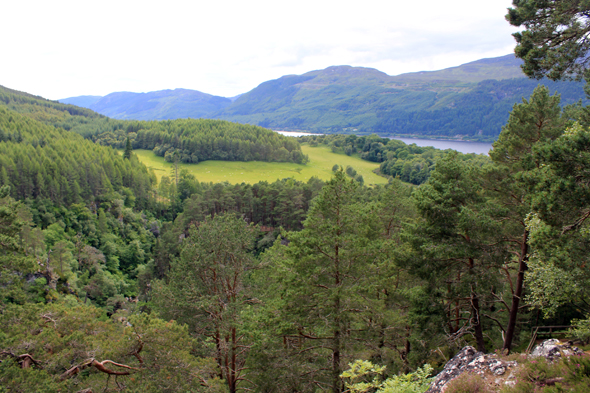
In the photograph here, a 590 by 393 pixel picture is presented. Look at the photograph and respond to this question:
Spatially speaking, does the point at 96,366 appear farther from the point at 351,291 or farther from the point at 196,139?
the point at 196,139

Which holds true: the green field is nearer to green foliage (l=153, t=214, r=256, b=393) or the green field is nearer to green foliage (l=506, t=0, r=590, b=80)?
green foliage (l=153, t=214, r=256, b=393)

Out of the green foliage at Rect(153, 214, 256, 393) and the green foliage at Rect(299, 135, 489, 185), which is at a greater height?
the green foliage at Rect(299, 135, 489, 185)

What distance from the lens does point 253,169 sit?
3903 inches

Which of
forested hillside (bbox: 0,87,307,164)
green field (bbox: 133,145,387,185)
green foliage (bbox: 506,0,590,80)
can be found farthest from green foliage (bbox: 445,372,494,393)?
forested hillside (bbox: 0,87,307,164)

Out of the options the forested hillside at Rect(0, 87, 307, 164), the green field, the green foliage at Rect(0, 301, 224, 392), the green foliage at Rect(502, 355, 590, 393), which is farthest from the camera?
the forested hillside at Rect(0, 87, 307, 164)

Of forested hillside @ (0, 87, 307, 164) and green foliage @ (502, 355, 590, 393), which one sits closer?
green foliage @ (502, 355, 590, 393)

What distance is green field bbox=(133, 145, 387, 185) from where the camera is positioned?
292ft

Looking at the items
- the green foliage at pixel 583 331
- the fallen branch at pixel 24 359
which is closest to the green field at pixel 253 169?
the fallen branch at pixel 24 359

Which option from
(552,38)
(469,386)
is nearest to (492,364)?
(469,386)

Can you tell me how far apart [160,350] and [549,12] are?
556 inches

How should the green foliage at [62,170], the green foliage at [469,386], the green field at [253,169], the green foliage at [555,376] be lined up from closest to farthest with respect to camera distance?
the green foliage at [555,376], the green foliage at [469,386], the green foliage at [62,170], the green field at [253,169]

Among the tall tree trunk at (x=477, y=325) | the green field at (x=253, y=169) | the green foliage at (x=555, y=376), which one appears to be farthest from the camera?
the green field at (x=253, y=169)

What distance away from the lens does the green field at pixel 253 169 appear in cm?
8900

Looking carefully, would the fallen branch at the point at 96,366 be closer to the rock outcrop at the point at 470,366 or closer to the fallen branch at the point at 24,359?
the fallen branch at the point at 24,359
